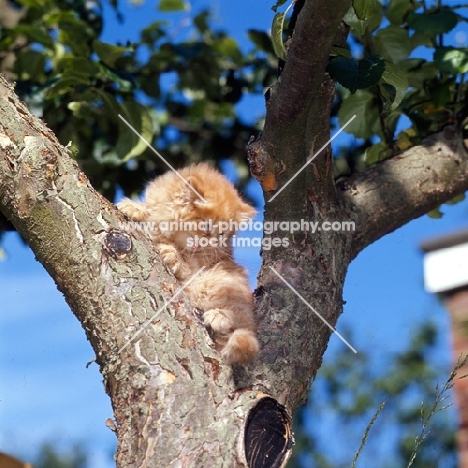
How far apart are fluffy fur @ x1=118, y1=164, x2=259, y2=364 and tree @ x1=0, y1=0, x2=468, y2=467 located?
134mm

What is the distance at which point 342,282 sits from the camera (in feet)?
6.29

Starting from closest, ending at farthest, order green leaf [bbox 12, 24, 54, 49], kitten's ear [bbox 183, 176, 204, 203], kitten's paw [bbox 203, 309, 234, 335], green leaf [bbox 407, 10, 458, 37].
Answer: kitten's paw [bbox 203, 309, 234, 335], kitten's ear [bbox 183, 176, 204, 203], green leaf [bbox 407, 10, 458, 37], green leaf [bbox 12, 24, 54, 49]

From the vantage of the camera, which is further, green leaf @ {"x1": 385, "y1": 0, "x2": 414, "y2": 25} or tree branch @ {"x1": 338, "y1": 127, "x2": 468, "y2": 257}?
green leaf @ {"x1": 385, "y1": 0, "x2": 414, "y2": 25}

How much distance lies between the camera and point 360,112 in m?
2.45

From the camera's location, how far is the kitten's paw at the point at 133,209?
2.02 meters

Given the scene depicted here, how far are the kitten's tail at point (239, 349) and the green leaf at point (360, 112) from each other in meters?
1.10

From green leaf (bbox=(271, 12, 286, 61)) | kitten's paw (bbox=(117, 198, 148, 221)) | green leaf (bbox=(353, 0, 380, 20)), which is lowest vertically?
kitten's paw (bbox=(117, 198, 148, 221))

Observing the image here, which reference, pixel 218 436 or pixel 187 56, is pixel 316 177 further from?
pixel 187 56

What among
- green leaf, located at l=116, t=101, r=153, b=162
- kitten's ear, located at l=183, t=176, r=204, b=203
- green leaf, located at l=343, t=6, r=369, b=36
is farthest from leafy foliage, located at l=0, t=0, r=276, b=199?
green leaf, located at l=343, t=6, r=369, b=36

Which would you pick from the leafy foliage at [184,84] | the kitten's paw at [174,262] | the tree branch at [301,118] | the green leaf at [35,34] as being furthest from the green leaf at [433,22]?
the green leaf at [35,34]

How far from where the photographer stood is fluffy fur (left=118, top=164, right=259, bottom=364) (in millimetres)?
1912

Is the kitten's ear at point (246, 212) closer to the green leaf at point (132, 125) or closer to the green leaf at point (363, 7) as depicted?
the green leaf at point (132, 125)

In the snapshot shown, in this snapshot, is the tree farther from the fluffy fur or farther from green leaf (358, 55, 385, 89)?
the fluffy fur

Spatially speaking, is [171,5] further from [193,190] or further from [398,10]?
[193,190]
